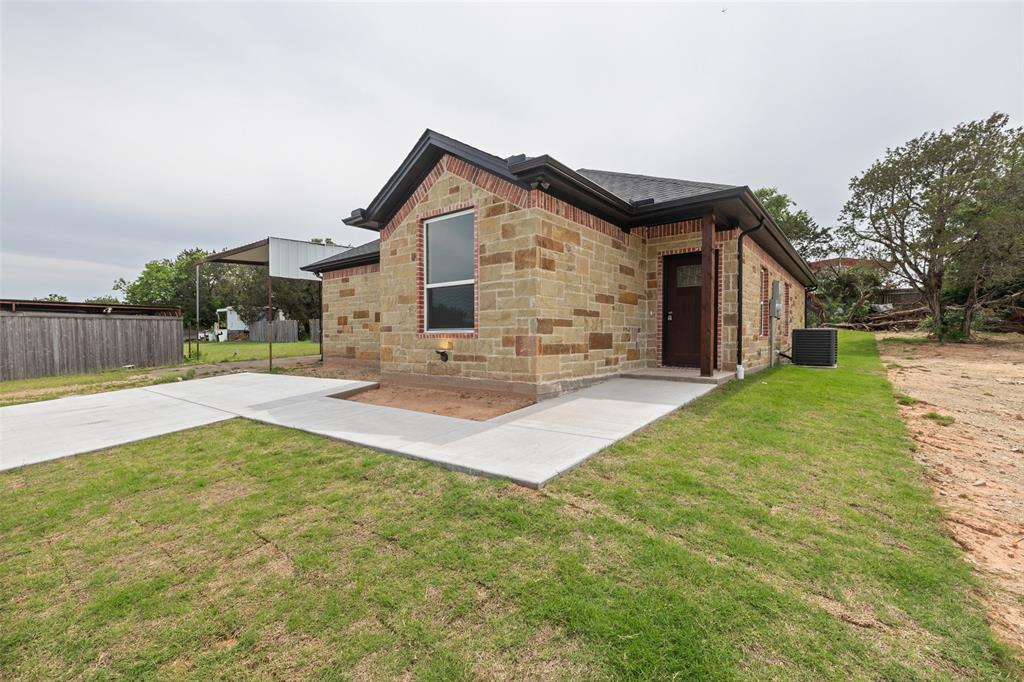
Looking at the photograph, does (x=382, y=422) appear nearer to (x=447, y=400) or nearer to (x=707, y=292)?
(x=447, y=400)

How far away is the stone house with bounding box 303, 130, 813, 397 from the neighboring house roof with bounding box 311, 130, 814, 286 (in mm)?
27

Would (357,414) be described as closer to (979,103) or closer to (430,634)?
(430,634)

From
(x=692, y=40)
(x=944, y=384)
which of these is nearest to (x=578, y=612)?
(x=692, y=40)

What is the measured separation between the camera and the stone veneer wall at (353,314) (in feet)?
34.9

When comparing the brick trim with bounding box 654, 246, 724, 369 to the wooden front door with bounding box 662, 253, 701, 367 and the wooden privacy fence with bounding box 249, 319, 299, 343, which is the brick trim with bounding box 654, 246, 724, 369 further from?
the wooden privacy fence with bounding box 249, 319, 299, 343

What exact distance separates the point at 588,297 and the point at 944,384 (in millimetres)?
7139

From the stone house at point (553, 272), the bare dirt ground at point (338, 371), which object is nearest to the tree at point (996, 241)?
the stone house at point (553, 272)

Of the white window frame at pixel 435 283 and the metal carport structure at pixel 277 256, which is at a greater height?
the metal carport structure at pixel 277 256

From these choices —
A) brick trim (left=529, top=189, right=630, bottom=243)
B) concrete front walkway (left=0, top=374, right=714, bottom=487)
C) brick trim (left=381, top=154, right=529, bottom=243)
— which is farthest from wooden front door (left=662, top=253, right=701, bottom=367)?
brick trim (left=381, top=154, right=529, bottom=243)

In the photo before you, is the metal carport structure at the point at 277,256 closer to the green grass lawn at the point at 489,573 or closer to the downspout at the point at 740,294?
the green grass lawn at the point at 489,573

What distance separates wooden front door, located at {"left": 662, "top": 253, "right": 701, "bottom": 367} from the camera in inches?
312

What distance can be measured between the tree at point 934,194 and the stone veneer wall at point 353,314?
2135 centimetres

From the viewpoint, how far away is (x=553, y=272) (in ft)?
20.0

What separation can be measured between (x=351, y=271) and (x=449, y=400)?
674cm
